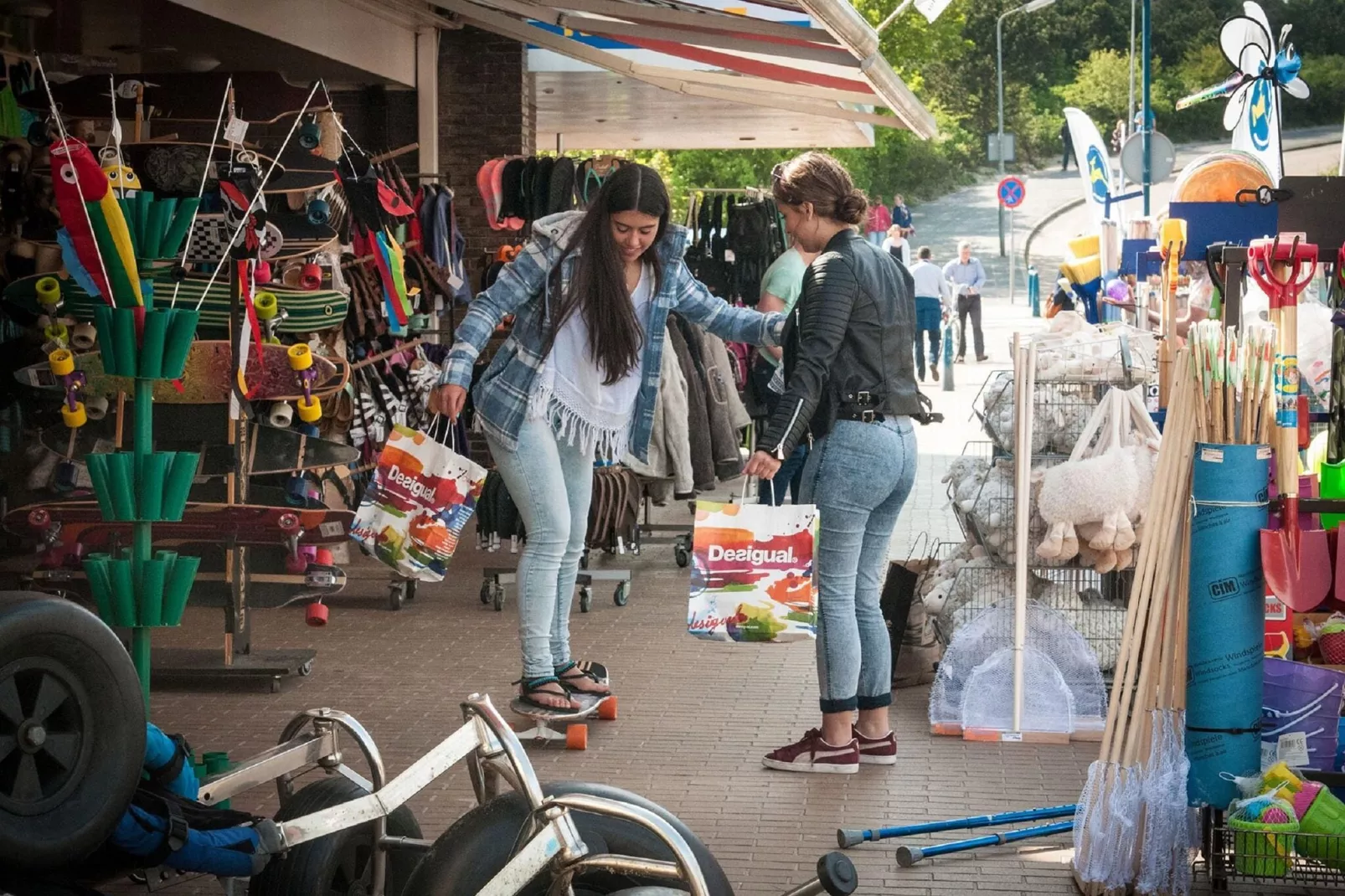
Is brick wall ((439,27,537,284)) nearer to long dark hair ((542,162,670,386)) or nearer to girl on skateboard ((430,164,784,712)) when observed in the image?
girl on skateboard ((430,164,784,712))

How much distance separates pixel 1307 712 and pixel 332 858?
2613mm

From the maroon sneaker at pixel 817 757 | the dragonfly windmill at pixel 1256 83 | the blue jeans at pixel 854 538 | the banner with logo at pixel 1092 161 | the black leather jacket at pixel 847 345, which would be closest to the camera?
the black leather jacket at pixel 847 345

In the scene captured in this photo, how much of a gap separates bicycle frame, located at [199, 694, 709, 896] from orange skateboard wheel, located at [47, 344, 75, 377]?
10.5 feet

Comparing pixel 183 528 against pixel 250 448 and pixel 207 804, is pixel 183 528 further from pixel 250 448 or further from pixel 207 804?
pixel 207 804

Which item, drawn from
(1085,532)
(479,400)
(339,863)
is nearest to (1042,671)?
(1085,532)

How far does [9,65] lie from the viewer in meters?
8.20

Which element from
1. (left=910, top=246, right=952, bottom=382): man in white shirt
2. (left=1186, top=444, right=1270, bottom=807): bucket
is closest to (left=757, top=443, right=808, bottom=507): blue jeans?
(left=1186, top=444, right=1270, bottom=807): bucket

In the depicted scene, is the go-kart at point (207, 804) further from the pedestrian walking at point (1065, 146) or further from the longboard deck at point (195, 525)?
the pedestrian walking at point (1065, 146)

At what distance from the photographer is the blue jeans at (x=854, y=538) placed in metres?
5.30

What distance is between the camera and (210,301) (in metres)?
7.26

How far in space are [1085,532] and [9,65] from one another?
18.5 feet

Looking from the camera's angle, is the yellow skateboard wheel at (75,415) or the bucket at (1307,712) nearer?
the bucket at (1307,712)

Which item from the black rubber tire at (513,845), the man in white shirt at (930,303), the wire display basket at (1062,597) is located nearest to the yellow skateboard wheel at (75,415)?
the wire display basket at (1062,597)

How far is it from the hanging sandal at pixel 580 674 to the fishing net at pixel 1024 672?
47.9 inches
